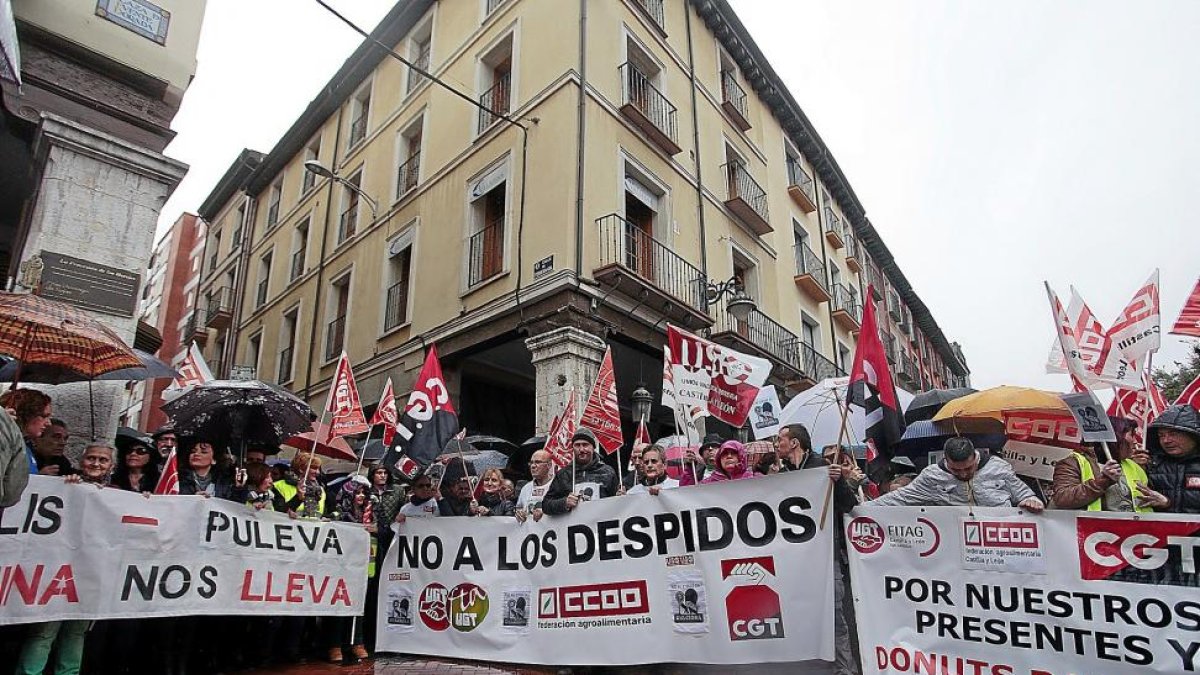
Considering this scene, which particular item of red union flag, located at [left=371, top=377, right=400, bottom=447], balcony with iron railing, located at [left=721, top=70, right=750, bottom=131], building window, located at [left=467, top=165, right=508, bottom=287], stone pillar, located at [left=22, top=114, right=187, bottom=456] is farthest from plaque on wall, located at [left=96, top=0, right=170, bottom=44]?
balcony with iron railing, located at [left=721, top=70, right=750, bottom=131]

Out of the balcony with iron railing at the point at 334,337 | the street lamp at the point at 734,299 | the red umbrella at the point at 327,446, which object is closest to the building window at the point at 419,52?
the balcony with iron railing at the point at 334,337

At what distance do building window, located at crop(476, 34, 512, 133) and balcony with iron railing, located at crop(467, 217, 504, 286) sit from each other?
211 centimetres

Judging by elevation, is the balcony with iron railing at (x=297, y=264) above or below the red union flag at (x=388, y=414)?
above

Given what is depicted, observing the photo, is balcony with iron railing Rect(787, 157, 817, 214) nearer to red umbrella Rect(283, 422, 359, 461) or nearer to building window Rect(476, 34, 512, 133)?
building window Rect(476, 34, 512, 133)

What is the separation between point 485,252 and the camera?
12750mm

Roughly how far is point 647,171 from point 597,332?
12.5ft

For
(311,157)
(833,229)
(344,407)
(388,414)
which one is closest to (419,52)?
(311,157)

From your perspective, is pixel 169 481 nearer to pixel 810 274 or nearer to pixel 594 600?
pixel 594 600

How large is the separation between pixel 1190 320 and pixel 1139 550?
11.3ft

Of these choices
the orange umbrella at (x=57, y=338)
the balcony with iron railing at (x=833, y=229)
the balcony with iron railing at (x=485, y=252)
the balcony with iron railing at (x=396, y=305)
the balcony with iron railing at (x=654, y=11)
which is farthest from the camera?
the balcony with iron railing at (x=833, y=229)

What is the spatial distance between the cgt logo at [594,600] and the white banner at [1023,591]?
139 cm

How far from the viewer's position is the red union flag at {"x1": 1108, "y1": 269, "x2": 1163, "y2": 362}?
5.41 metres

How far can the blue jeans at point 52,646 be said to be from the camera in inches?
163

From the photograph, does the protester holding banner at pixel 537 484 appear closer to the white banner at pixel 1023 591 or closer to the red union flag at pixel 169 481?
the white banner at pixel 1023 591
